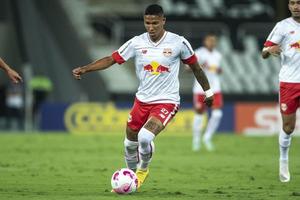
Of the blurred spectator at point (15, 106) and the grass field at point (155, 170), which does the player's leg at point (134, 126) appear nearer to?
the grass field at point (155, 170)

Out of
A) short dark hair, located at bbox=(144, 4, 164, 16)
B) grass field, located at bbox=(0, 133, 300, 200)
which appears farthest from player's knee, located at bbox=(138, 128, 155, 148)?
short dark hair, located at bbox=(144, 4, 164, 16)

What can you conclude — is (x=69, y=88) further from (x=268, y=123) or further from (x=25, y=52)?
(x=268, y=123)

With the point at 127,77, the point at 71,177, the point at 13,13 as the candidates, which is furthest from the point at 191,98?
the point at 71,177

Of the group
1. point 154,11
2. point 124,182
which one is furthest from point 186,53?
point 124,182

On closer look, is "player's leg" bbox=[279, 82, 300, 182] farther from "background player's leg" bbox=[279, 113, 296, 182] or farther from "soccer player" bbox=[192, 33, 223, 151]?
"soccer player" bbox=[192, 33, 223, 151]

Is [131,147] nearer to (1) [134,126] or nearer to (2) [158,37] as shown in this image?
(1) [134,126]

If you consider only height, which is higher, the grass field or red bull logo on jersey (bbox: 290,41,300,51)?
red bull logo on jersey (bbox: 290,41,300,51)

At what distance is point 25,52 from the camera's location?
34.9 meters

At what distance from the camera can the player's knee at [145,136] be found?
11680mm

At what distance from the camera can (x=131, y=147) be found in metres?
12.4

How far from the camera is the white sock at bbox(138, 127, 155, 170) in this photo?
11695 millimetres

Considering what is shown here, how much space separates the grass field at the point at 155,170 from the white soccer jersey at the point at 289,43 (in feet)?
5.55

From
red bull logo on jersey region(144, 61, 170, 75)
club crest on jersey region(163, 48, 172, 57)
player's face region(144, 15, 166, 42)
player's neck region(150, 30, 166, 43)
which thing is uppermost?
player's face region(144, 15, 166, 42)

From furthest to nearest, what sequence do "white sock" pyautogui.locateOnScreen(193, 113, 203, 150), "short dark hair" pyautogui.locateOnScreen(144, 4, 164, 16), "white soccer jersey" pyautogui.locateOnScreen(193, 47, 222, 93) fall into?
"white soccer jersey" pyautogui.locateOnScreen(193, 47, 222, 93), "white sock" pyautogui.locateOnScreen(193, 113, 203, 150), "short dark hair" pyautogui.locateOnScreen(144, 4, 164, 16)
